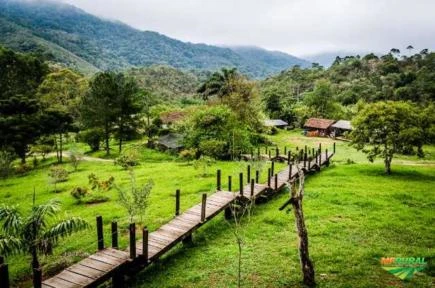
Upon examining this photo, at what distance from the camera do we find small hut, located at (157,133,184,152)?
5876cm

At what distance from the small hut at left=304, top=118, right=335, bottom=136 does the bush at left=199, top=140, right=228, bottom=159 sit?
3930 cm

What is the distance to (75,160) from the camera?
1887 inches

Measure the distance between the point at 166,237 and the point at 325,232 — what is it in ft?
26.9

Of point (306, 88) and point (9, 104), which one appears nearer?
point (9, 104)

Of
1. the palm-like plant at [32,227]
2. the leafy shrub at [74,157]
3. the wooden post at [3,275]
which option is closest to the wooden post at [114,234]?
the palm-like plant at [32,227]

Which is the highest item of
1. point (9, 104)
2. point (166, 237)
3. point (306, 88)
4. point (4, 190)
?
point (306, 88)

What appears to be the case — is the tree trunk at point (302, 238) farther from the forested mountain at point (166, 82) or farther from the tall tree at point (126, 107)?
the forested mountain at point (166, 82)

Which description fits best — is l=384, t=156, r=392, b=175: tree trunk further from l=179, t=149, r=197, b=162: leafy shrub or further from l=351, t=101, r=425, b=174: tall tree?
l=179, t=149, r=197, b=162: leafy shrub

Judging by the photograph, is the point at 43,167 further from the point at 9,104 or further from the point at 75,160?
the point at 9,104

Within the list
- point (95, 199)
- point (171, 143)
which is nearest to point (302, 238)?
point (95, 199)

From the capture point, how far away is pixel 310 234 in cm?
1934

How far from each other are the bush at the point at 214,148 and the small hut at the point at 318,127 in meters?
39.3

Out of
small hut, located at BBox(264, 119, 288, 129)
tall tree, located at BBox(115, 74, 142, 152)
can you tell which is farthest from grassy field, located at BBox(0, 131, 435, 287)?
small hut, located at BBox(264, 119, 288, 129)

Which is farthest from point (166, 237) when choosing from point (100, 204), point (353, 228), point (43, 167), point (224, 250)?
point (43, 167)
